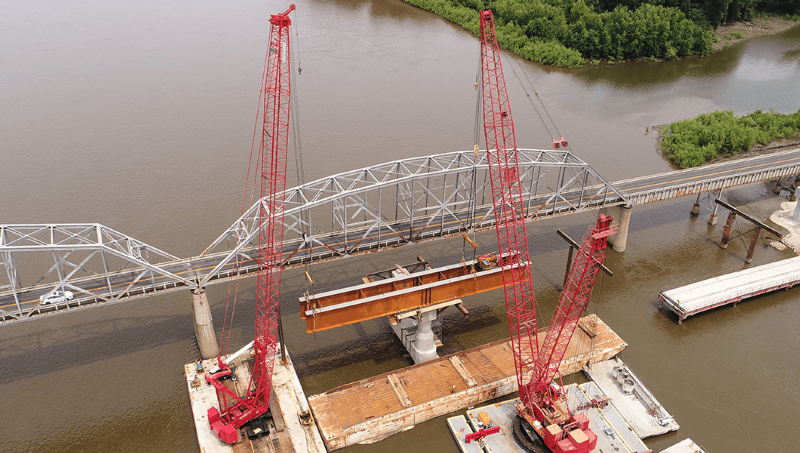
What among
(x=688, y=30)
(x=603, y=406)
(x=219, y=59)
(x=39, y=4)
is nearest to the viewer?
(x=603, y=406)

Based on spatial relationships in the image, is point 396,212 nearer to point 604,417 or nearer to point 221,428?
point 221,428

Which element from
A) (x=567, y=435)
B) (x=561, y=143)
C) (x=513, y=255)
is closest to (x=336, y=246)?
(x=513, y=255)

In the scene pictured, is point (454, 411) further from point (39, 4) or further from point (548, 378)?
point (39, 4)

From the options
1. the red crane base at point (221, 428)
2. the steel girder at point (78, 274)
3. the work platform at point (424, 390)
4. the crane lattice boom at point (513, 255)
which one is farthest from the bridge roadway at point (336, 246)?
the work platform at point (424, 390)

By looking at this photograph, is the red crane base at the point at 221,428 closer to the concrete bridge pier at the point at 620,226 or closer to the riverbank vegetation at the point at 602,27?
the concrete bridge pier at the point at 620,226

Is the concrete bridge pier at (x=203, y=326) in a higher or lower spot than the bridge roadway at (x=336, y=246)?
lower

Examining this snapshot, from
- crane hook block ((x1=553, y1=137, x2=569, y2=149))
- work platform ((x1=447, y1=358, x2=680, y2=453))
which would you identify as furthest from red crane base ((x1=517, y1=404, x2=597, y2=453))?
crane hook block ((x1=553, y1=137, x2=569, y2=149))

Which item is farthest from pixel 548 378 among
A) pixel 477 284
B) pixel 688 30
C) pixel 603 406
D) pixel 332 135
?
pixel 688 30
